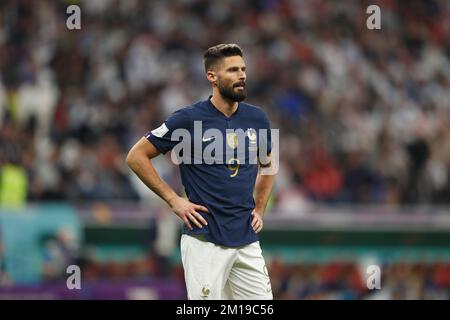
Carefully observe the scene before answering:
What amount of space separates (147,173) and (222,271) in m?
0.83

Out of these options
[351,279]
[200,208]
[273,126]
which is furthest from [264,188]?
[273,126]

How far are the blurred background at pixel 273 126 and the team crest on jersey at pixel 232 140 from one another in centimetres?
554

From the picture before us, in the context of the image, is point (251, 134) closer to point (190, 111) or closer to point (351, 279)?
point (190, 111)

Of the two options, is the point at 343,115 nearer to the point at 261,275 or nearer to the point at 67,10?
the point at 67,10

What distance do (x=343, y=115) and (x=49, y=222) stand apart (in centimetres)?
675

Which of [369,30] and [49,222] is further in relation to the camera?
[369,30]

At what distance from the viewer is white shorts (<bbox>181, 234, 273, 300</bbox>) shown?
757 centimetres

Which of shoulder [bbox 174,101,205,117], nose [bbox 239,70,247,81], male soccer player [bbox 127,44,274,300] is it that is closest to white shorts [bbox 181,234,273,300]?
male soccer player [bbox 127,44,274,300]

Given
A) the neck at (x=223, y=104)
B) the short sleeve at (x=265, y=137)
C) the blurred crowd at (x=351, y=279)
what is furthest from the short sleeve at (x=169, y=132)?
the blurred crowd at (x=351, y=279)

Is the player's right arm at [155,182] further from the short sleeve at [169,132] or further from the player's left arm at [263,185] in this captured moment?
the player's left arm at [263,185]

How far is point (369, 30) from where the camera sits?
22156mm

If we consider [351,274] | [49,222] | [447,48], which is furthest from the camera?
[447,48]

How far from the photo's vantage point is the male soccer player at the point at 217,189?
299 inches
